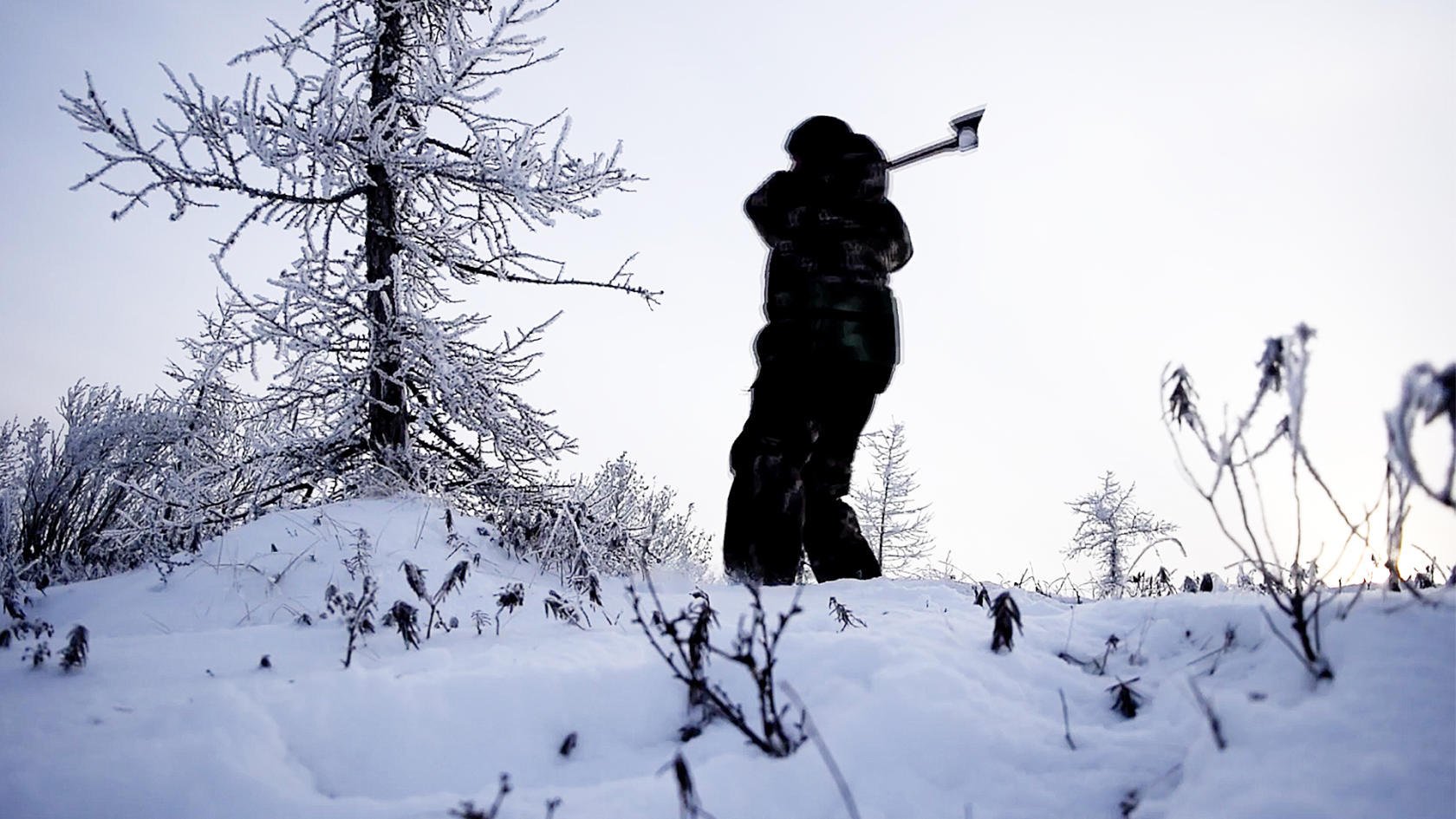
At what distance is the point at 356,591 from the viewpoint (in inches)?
135

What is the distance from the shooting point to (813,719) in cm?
170

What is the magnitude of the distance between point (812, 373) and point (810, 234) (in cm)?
78

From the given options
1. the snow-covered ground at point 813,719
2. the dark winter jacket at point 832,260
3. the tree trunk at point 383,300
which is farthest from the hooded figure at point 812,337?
the tree trunk at point 383,300

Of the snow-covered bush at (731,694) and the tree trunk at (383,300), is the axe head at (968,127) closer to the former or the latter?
the snow-covered bush at (731,694)

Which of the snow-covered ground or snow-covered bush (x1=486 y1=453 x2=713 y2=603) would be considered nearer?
the snow-covered ground

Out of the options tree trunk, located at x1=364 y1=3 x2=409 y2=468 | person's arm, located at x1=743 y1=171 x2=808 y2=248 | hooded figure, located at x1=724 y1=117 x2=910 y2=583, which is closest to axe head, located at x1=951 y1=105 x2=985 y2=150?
hooded figure, located at x1=724 y1=117 x2=910 y2=583

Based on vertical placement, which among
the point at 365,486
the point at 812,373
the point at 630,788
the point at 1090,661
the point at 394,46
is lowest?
the point at 630,788

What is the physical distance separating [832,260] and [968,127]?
104 centimetres

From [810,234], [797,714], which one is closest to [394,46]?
[810,234]

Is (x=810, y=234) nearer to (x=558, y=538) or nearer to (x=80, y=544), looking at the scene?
(x=558, y=538)

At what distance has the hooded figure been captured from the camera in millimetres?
4184

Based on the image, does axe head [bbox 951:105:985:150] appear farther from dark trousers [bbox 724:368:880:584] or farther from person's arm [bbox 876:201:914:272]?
dark trousers [bbox 724:368:880:584]

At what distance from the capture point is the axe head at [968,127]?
14.0ft

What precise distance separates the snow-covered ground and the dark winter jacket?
6.65 feet
